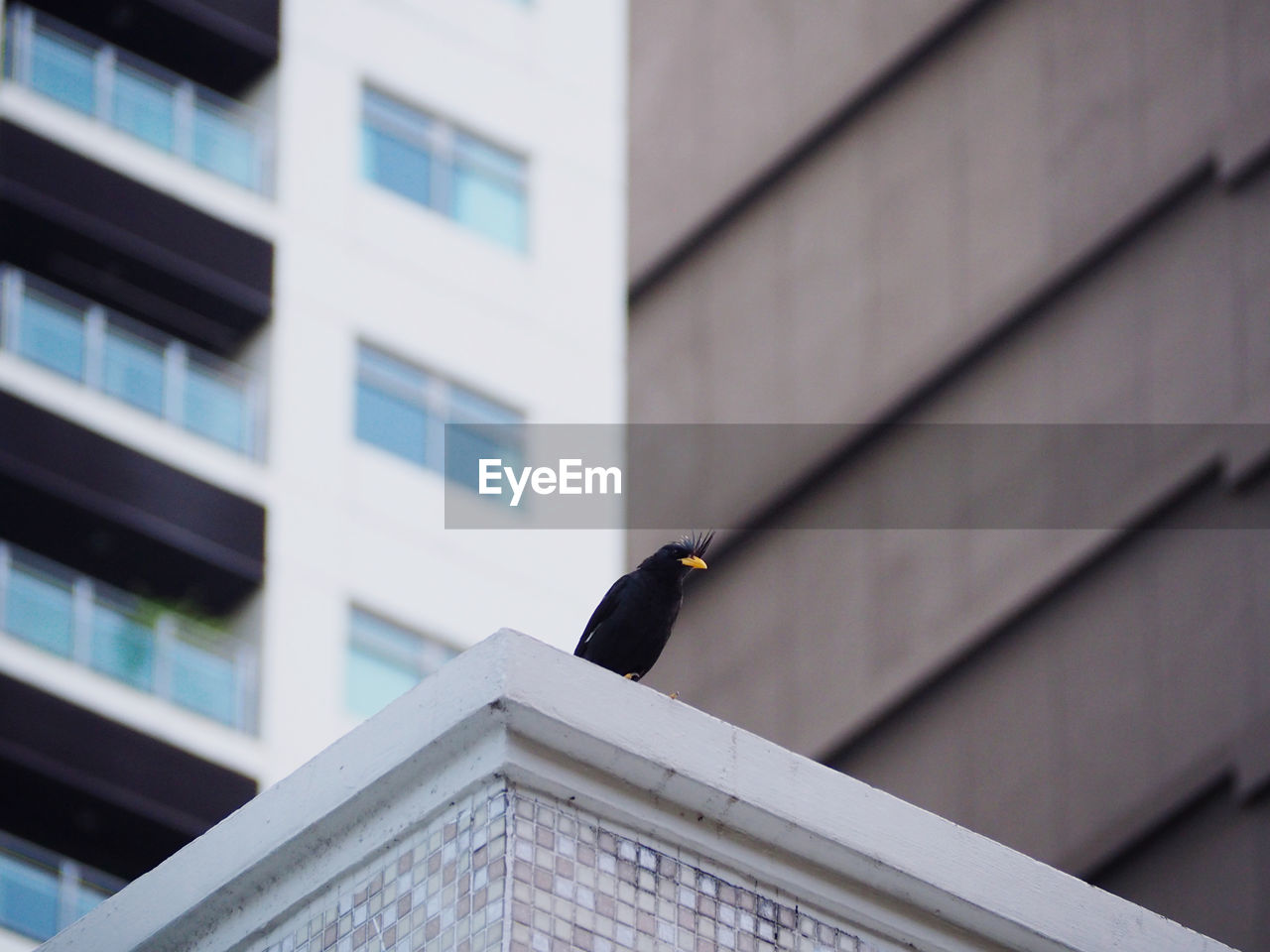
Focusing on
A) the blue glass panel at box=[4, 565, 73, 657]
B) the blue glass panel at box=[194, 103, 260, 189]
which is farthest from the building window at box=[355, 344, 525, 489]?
the blue glass panel at box=[4, 565, 73, 657]

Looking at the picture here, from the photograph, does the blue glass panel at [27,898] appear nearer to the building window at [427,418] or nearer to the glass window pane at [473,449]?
the building window at [427,418]

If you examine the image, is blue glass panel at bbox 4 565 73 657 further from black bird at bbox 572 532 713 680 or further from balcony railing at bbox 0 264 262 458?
black bird at bbox 572 532 713 680

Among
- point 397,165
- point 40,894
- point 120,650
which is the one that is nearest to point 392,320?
point 397,165

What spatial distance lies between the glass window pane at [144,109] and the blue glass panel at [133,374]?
2.44 m

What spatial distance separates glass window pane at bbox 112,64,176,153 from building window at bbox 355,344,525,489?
316cm

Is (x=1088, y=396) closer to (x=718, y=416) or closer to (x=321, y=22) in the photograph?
(x=718, y=416)

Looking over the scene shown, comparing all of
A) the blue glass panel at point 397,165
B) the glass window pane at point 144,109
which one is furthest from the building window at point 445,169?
the glass window pane at point 144,109

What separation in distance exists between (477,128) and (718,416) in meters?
4.46

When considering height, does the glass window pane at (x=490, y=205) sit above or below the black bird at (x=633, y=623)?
above

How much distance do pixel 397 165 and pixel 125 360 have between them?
533cm

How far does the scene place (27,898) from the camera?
24.3 metres

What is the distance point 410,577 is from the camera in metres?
30.3

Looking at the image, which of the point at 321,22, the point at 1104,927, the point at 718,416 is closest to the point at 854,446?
the point at 718,416

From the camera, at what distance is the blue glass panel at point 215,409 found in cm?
2907
